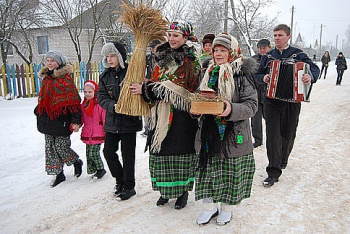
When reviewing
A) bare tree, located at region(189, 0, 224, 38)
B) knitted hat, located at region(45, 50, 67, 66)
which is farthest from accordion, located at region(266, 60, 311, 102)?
bare tree, located at region(189, 0, 224, 38)

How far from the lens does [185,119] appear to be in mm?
3000

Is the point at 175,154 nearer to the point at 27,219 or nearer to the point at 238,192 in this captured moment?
the point at 238,192

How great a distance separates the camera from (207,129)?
2740 mm

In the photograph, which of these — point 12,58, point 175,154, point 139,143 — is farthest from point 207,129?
point 12,58

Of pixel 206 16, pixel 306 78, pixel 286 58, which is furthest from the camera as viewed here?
pixel 206 16

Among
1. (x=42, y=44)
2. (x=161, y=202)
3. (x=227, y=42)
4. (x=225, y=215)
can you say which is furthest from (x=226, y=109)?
(x=42, y=44)

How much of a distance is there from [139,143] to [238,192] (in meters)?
3.34

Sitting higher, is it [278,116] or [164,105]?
[164,105]

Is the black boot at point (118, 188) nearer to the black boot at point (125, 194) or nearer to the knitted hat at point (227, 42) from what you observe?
the black boot at point (125, 194)

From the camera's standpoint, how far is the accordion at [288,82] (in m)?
3.68

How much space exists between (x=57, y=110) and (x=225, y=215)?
2513 millimetres

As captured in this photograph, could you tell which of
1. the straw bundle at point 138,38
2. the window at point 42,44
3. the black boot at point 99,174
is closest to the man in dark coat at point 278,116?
the straw bundle at point 138,38

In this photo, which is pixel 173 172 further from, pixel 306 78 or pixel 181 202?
pixel 306 78

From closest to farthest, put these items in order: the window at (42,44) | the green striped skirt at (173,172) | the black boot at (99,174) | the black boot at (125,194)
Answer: the green striped skirt at (173,172) < the black boot at (125,194) < the black boot at (99,174) < the window at (42,44)
